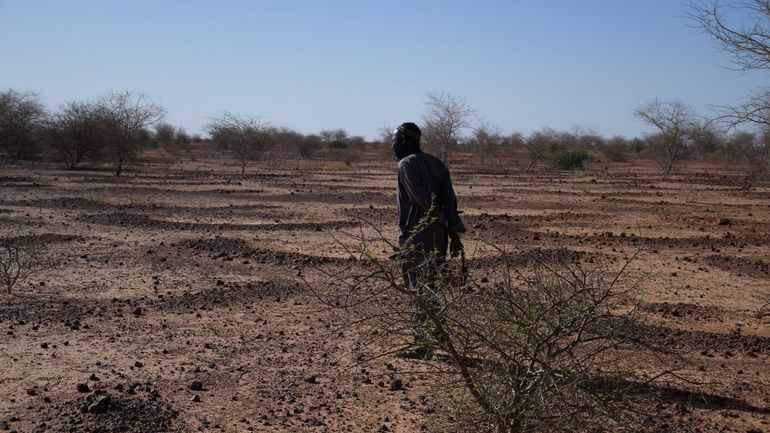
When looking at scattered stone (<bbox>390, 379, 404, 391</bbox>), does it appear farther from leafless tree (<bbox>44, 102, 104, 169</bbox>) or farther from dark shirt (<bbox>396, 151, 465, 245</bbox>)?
leafless tree (<bbox>44, 102, 104, 169</bbox>)

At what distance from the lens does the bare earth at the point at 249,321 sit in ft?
14.4

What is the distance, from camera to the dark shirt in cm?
564

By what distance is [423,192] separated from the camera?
5586 millimetres

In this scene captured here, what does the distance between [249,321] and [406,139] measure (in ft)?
7.49

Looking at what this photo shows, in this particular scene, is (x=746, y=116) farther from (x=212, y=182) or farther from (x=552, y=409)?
(x=212, y=182)

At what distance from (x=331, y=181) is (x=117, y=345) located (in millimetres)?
21327

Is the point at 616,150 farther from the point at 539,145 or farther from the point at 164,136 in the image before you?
the point at 164,136

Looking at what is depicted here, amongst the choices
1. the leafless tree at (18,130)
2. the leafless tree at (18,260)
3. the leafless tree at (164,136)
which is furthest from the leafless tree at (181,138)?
the leafless tree at (18,260)

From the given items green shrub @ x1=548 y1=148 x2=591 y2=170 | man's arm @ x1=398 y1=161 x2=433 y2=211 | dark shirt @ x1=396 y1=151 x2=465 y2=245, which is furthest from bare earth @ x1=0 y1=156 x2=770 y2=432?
green shrub @ x1=548 y1=148 x2=591 y2=170

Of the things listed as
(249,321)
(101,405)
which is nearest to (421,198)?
(249,321)

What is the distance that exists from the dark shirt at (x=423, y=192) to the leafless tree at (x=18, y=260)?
4003mm

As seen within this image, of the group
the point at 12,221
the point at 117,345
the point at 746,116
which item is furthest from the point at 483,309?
the point at 12,221

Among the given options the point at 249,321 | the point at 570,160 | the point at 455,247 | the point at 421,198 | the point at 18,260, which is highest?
the point at 421,198

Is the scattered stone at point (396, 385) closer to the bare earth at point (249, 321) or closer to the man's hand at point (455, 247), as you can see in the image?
the bare earth at point (249, 321)
